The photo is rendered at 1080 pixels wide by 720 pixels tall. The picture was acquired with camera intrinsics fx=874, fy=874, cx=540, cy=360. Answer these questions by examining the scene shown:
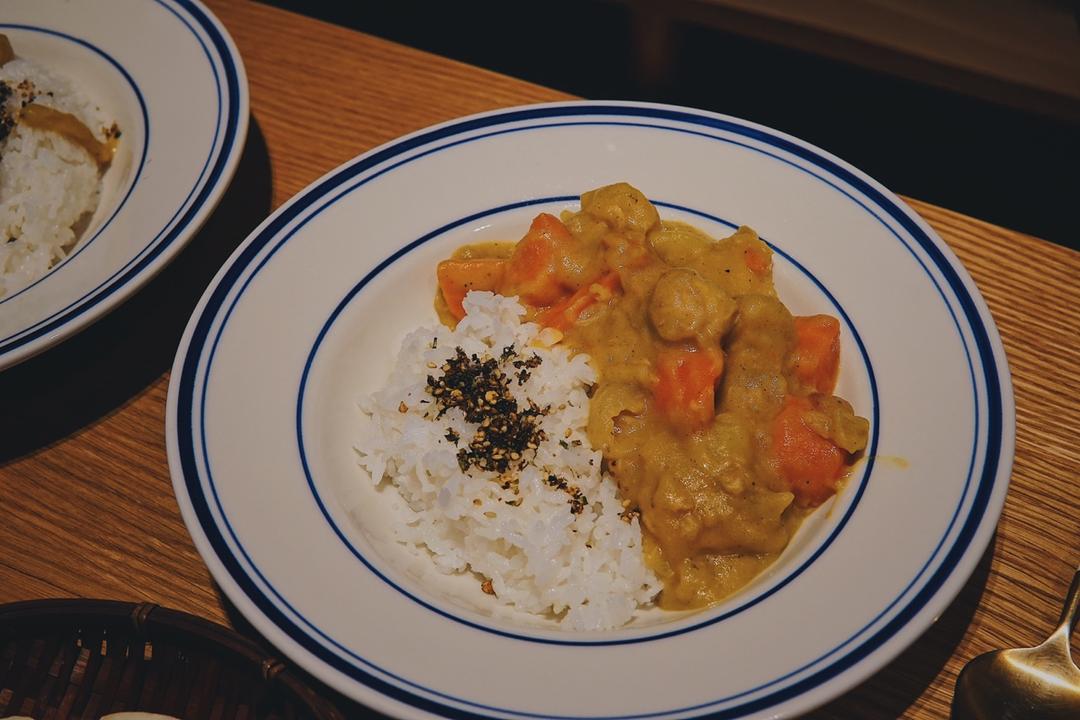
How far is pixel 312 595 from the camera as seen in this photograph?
188 centimetres

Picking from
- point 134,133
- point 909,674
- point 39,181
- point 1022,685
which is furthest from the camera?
point 134,133

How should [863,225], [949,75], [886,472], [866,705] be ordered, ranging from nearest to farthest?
[866,705], [886,472], [863,225], [949,75]

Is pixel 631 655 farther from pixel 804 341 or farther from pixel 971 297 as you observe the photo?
pixel 971 297

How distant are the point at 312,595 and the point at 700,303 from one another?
1198mm

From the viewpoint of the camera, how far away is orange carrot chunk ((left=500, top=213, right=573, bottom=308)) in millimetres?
A: 2629

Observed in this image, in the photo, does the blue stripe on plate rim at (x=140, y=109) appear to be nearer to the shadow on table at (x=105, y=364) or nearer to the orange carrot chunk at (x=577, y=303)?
the shadow on table at (x=105, y=364)

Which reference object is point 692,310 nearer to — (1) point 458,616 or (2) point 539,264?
(2) point 539,264

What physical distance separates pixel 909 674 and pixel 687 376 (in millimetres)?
870

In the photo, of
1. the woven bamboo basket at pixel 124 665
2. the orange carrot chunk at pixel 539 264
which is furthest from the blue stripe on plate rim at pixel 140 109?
the orange carrot chunk at pixel 539 264

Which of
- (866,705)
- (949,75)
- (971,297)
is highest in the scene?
(949,75)

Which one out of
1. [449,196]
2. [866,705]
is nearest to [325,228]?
[449,196]

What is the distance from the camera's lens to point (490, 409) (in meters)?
2.46

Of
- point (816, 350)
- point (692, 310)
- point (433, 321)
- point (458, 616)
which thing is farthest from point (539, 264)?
point (458, 616)

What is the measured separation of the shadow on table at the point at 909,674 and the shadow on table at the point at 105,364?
2119mm
